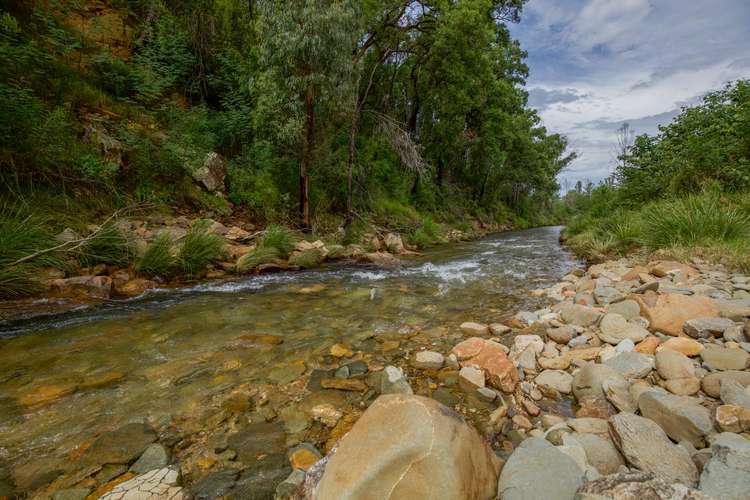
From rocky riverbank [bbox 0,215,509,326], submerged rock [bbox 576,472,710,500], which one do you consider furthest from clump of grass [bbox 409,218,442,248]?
submerged rock [bbox 576,472,710,500]

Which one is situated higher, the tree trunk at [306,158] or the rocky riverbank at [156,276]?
the tree trunk at [306,158]

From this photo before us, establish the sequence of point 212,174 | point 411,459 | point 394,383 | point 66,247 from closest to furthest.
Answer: point 411,459 < point 394,383 < point 66,247 < point 212,174

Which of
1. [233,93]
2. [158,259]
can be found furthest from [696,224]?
[233,93]

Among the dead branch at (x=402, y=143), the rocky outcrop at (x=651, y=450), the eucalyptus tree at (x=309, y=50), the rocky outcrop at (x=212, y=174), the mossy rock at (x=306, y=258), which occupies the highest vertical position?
the eucalyptus tree at (x=309, y=50)

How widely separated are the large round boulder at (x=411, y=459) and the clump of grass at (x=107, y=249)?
17.1ft

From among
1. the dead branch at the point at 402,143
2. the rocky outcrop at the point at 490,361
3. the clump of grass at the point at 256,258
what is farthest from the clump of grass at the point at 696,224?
the clump of grass at the point at 256,258

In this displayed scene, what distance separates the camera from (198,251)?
5.62 meters

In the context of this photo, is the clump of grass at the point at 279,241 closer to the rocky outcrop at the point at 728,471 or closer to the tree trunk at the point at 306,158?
the tree trunk at the point at 306,158

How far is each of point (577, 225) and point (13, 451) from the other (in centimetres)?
1418

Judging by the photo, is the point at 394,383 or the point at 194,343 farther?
the point at 194,343

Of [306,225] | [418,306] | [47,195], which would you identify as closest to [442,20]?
[306,225]

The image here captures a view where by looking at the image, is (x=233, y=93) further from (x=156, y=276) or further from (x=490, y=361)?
(x=490, y=361)

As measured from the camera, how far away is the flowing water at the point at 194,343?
6.50 ft

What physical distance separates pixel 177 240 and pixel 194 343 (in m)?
3.30
